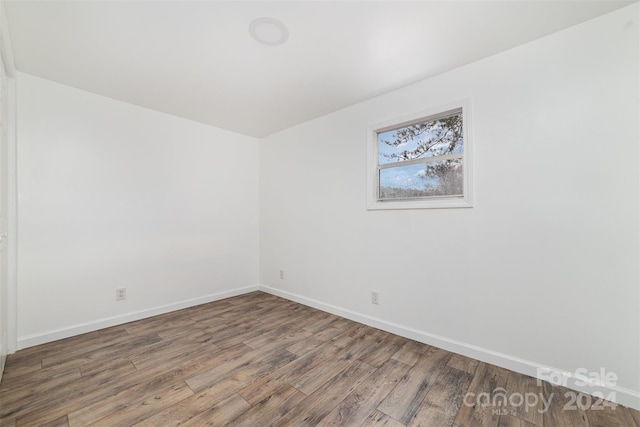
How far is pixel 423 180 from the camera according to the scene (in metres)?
2.43

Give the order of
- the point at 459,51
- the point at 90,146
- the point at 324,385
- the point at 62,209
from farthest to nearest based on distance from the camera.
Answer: the point at 90,146, the point at 62,209, the point at 459,51, the point at 324,385

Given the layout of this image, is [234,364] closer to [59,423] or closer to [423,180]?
[59,423]

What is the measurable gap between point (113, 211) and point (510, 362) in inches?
152

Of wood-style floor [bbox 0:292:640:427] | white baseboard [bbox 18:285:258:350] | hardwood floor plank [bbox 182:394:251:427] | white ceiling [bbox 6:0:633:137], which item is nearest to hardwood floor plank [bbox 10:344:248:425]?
wood-style floor [bbox 0:292:640:427]

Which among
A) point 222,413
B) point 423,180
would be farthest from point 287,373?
point 423,180

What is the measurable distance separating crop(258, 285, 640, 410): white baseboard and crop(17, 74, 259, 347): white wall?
203 cm

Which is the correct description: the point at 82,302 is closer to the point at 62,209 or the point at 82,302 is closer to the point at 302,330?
the point at 62,209

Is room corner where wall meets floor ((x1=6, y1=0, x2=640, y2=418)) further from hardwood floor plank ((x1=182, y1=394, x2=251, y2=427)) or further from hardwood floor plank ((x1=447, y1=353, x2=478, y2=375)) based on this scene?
hardwood floor plank ((x1=182, y1=394, x2=251, y2=427))

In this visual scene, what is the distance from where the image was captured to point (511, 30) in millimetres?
1736

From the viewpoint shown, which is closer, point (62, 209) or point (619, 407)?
point (619, 407)

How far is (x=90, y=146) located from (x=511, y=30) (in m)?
3.76

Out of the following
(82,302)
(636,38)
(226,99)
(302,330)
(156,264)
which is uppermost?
(226,99)

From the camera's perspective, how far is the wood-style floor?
4.73 feet

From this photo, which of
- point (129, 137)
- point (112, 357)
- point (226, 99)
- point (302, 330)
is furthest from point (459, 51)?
point (112, 357)
